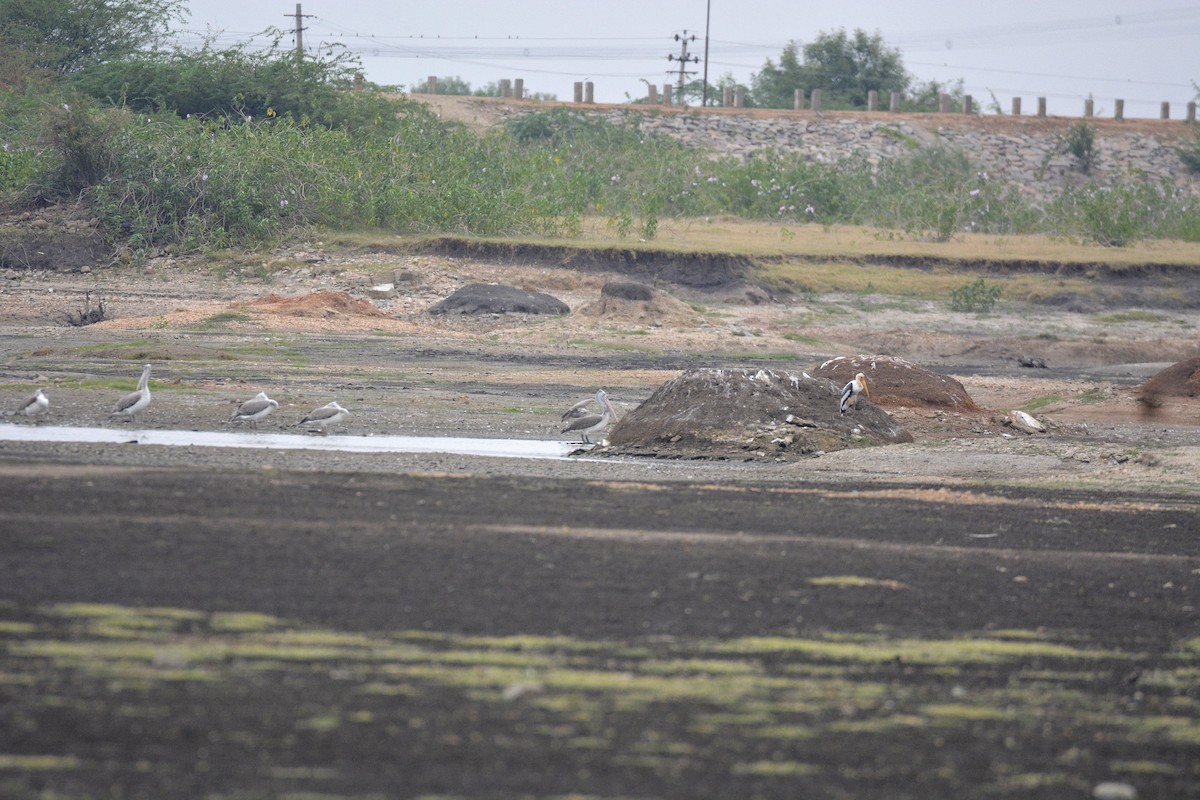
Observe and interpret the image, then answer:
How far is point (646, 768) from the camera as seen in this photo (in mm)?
5863

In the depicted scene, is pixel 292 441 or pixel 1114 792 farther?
pixel 292 441

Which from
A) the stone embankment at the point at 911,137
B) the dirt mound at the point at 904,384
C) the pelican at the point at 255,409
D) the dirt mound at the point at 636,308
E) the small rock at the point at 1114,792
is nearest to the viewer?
the small rock at the point at 1114,792

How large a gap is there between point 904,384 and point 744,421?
404 cm

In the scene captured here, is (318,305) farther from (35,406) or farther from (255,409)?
(35,406)

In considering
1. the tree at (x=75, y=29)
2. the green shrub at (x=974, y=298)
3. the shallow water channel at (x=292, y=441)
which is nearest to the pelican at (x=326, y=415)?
the shallow water channel at (x=292, y=441)

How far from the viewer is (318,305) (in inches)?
1115

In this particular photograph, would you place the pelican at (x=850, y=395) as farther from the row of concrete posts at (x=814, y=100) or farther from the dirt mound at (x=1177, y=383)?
the row of concrete posts at (x=814, y=100)

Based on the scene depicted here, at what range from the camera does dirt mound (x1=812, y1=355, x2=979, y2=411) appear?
19.7 meters

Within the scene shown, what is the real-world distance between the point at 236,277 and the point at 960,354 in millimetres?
15136

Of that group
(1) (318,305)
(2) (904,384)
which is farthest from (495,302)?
(2) (904,384)

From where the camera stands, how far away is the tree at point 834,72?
82.2 meters

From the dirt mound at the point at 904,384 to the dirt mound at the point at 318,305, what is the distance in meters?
11.1

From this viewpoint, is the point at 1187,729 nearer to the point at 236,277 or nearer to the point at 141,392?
the point at 141,392

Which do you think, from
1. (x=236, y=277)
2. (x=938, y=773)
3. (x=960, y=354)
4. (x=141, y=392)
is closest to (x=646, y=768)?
(x=938, y=773)
